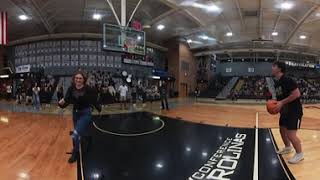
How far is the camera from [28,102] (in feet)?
49.0

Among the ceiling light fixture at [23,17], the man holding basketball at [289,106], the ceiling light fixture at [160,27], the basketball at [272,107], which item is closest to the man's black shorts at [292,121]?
the man holding basketball at [289,106]

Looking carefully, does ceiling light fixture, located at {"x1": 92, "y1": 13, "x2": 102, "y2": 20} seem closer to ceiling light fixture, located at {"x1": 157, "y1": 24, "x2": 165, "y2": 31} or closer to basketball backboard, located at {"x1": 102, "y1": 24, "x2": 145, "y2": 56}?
ceiling light fixture, located at {"x1": 157, "y1": 24, "x2": 165, "y2": 31}

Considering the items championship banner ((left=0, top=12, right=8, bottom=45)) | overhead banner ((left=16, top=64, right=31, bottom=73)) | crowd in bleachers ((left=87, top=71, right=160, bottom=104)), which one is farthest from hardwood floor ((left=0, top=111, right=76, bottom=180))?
overhead banner ((left=16, top=64, right=31, bottom=73))

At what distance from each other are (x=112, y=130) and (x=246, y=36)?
68.1ft

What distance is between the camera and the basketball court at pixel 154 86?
3.79m

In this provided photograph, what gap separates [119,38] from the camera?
10.9m

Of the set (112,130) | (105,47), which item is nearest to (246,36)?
(105,47)

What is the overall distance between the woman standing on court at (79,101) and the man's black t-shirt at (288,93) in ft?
9.90

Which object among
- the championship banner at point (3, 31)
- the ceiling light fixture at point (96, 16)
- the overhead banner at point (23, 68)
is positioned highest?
the ceiling light fixture at point (96, 16)

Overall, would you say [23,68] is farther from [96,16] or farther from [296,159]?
[296,159]

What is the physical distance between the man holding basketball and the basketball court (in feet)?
1.09

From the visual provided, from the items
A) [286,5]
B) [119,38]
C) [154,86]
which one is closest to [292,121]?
[119,38]

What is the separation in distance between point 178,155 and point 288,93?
2.05 meters

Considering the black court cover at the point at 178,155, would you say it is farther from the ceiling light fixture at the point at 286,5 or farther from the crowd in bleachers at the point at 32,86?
the ceiling light fixture at the point at 286,5
